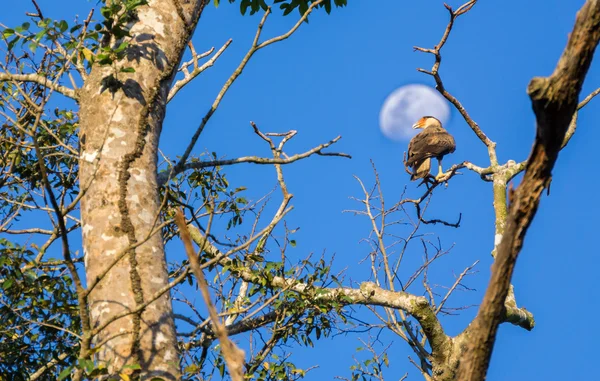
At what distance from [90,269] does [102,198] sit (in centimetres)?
41

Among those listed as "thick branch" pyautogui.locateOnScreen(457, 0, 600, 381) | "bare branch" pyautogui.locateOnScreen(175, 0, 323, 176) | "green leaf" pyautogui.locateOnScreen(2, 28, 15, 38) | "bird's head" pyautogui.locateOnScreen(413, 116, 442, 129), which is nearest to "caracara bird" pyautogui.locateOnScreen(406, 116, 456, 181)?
"bird's head" pyautogui.locateOnScreen(413, 116, 442, 129)

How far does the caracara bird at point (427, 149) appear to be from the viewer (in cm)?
1124

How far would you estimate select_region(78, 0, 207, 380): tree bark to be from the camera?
376cm

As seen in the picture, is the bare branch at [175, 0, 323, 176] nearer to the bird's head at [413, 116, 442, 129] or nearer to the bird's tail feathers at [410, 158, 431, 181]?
the bird's tail feathers at [410, 158, 431, 181]

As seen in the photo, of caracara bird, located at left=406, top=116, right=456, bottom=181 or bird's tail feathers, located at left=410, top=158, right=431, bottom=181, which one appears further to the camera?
caracara bird, located at left=406, top=116, right=456, bottom=181

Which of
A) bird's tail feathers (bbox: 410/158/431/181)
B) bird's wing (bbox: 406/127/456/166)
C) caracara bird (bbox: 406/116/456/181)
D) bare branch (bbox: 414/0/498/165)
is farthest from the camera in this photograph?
bird's wing (bbox: 406/127/456/166)

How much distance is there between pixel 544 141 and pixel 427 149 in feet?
30.5

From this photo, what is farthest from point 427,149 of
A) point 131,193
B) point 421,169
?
point 131,193

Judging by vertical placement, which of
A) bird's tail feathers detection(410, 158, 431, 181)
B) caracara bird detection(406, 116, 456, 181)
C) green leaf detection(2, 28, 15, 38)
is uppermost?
caracara bird detection(406, 116, 456, 181)

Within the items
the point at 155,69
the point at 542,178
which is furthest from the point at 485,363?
the point at 155,69

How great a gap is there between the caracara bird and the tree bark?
6.64 meters

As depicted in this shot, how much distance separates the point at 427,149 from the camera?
1161 cm

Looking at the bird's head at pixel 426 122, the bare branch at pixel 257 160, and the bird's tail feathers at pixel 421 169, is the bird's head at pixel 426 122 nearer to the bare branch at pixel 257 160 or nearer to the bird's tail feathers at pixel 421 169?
the bird's tail feathers at pixel 421 169

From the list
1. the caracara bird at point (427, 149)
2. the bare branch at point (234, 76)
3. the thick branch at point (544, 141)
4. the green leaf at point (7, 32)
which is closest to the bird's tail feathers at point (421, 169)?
the caracara bird at point (427, 149)
